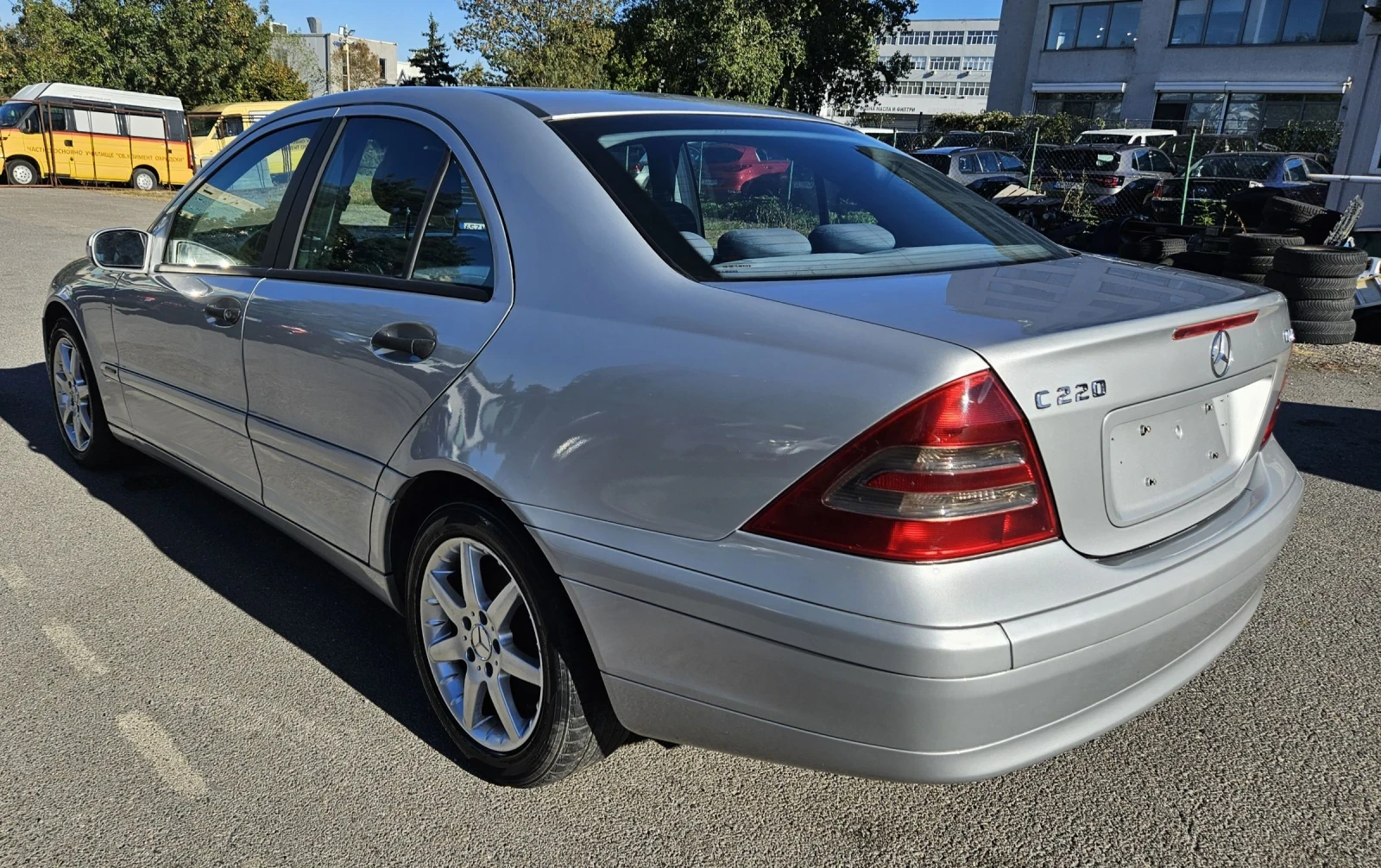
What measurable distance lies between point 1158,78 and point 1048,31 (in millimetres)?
4961

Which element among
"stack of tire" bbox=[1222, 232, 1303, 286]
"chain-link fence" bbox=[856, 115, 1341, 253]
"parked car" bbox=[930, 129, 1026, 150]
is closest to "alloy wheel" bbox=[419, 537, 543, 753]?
"stack of tire" bbox=[1222, 232, 1303, 286]

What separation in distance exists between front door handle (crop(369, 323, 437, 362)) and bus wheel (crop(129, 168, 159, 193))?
28042 mm

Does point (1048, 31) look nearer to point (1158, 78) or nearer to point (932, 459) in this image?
point (1158, 78)

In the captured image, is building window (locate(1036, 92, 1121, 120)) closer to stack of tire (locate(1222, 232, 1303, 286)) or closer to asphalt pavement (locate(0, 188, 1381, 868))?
stack of tire (locate(1222, 232, 1303, 286))

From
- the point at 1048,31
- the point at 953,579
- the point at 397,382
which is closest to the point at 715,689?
the point at 953,579

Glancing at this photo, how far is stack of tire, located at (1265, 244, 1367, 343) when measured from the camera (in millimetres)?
8188

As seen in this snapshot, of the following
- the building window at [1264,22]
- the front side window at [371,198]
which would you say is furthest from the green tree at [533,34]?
the front side window at [371,198]

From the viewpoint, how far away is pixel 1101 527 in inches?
77.5

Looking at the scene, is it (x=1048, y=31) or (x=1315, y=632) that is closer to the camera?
(x=1315, y=632)

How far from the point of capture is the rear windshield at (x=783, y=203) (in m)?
2.37

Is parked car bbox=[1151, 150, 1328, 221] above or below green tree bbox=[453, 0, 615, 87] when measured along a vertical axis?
below

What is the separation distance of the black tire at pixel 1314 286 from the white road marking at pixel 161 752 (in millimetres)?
8440

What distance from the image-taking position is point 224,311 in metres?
3.31

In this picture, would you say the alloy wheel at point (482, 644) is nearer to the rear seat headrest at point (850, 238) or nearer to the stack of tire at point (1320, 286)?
the rear seat headrest at point (850, 238)
